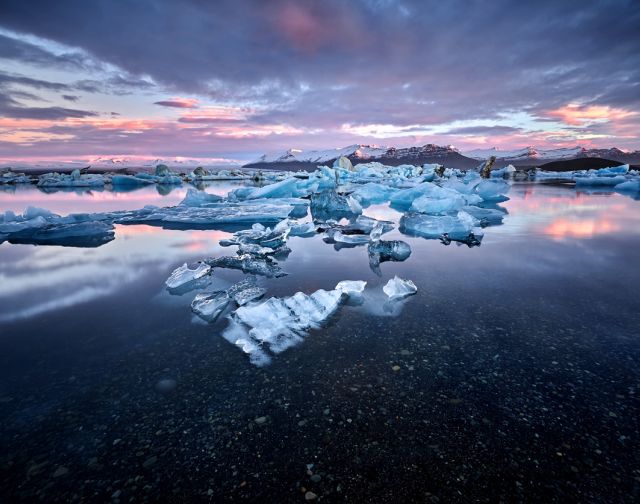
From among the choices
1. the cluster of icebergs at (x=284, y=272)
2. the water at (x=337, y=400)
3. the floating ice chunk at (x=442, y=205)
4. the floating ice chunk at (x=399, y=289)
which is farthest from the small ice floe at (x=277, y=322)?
the floating ice chunk at (x=442, y=205)

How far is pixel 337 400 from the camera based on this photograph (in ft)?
5.80

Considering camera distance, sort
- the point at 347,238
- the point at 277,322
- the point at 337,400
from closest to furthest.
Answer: the point at 337,400, the point at 277,322, the point at 347,238

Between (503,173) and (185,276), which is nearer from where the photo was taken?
(185,276)

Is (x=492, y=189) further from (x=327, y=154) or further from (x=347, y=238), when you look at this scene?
(x=327, y=154)

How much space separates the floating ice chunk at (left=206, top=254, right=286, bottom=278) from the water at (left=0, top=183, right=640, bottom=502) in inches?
21.4

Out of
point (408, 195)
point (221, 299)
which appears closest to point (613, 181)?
point (408, 195)

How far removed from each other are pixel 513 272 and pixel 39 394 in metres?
4.48

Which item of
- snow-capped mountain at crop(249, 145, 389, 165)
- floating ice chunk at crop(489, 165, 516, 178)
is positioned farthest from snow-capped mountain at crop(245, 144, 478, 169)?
floating ice chunk at crop(489, 165, 516, 178)

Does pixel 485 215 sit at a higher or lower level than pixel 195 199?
higher

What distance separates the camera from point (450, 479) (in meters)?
1.31

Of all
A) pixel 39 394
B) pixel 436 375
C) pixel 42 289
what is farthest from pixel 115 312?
pixel 436 375

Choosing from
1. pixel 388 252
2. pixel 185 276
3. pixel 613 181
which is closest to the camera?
pixel 185 276

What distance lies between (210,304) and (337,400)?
163cm

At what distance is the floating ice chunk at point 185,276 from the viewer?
11.5 feet
